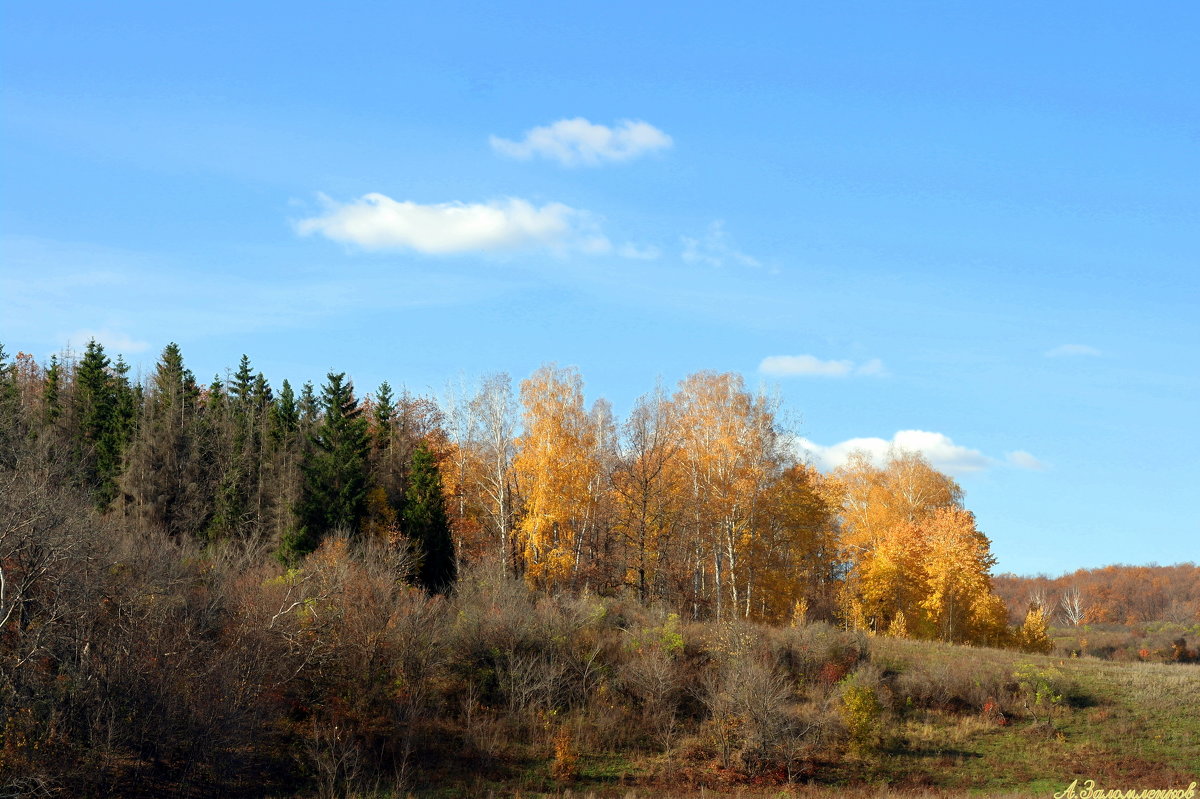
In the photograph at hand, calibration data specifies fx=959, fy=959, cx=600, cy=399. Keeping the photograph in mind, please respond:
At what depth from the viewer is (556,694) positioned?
34.5 m

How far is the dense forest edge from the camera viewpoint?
24.9 metres

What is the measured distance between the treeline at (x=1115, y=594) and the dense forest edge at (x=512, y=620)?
35485 millimetres

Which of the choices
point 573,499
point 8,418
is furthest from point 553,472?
point 8,418

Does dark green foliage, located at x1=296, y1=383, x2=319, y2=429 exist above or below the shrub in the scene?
above

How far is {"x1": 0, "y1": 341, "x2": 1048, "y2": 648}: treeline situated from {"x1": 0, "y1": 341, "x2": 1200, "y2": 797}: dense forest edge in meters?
0.23

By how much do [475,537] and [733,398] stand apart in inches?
795

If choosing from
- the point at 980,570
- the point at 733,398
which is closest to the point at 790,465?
the point at 733,398

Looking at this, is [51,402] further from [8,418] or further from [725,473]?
[725,473]

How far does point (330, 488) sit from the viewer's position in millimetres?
52906

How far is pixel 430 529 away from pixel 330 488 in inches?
251

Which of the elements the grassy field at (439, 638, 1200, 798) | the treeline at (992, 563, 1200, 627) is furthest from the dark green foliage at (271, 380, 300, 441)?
the treeline at (992, 563, 1200, 627)

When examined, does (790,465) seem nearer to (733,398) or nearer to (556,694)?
(733,398)

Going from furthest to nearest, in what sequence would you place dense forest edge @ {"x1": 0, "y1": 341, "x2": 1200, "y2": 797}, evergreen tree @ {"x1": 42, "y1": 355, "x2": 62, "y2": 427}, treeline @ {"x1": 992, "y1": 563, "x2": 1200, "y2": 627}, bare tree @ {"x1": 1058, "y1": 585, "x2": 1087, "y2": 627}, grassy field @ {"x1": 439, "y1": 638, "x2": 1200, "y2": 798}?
treeline @ {"x1": 992, "y1": 563, "x2": 1200, "y2": 627} < bare tree @ {"x1": 1058, "y1": 585, "x2": 1087, "y2": 627} < evergreen tree @ {"x1": 42, "y1": 355, "x2": 62, "y2": 427} < grassy field @ {"x1": 439, "y1": 638, "x2": 1200, "y2": 798} < dense forest edge @ {"x1": 0, "y1": 341, "x2": 1200, "y2": 797}

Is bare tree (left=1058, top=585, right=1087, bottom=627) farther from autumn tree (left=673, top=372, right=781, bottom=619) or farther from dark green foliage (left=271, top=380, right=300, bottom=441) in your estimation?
dark green foliage (left=271, top=380, right=300, bottom=441)
